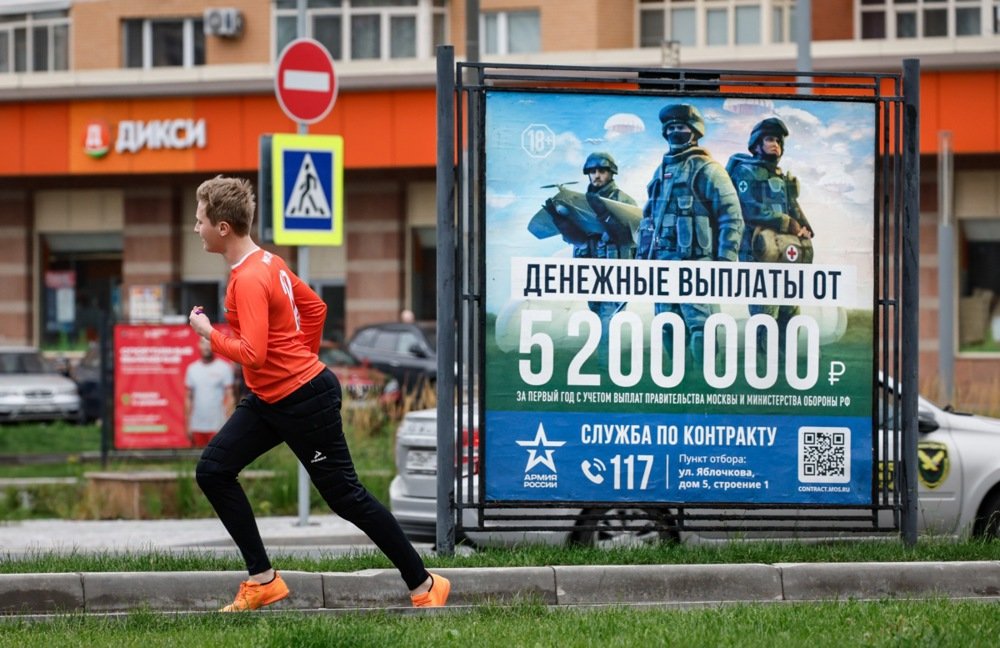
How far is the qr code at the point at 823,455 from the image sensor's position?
927cm

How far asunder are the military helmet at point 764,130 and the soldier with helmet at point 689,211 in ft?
0.77

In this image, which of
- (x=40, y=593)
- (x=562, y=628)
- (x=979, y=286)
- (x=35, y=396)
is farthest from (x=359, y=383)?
(x=979, y=286)

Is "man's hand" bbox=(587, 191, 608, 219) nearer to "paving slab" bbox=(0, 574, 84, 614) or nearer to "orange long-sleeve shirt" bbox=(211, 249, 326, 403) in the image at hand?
"orange long-sleeve shirt" bbox=(211, 249, 326, 403)

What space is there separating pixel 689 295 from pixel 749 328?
1.25 ft

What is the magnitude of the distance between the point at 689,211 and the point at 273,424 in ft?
→ 9.40

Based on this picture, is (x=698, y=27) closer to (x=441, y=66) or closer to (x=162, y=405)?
(x=162, y=405)

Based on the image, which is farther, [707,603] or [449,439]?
[449,439]

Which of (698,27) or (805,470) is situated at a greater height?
(698,27)

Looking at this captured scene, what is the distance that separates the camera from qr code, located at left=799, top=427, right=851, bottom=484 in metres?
9.27

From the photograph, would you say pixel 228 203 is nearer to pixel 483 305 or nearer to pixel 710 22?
pixel 483 305

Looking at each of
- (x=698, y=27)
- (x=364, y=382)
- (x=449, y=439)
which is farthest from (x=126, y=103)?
(x=449, y=439)

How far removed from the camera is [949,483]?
1105 cm

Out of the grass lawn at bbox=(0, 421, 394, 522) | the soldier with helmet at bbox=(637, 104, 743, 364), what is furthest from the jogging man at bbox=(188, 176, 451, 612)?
the grass lawn at bbox=(0, 421, 394, 522)

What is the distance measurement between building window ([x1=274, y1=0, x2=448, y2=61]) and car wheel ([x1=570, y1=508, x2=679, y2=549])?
2449cm
